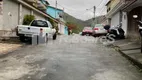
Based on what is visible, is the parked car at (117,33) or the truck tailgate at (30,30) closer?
the truck tailgate at (30,30)

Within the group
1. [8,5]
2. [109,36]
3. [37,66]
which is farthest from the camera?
[109,36]

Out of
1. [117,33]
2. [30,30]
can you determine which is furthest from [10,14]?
[117,33]

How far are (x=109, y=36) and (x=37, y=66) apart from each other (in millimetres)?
14164

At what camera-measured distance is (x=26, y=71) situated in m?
7.50

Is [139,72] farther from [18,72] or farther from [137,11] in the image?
[137,11]

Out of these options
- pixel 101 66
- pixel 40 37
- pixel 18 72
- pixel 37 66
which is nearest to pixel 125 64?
pixel 101 66

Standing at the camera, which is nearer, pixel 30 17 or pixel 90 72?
pixel 90 72

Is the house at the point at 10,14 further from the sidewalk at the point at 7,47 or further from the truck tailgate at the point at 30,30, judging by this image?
the truck tailgate at the point at 30,30

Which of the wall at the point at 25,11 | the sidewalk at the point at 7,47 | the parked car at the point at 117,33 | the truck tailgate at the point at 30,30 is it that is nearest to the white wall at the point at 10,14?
the sidewalk at the point at 7,47

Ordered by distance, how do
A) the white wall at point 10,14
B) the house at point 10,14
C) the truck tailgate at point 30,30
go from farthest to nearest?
the white wall at point 10,14 → the house at point 10,14 → the truck tailgate at point 30,30

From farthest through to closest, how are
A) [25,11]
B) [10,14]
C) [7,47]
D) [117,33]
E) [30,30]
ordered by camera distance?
[25,11]
[117,33]
[10,14]
[30,30]
[7,47]

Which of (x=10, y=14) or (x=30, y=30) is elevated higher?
(x=10, y=14)

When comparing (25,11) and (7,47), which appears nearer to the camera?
(7,47)

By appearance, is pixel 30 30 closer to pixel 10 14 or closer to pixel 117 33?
pixel 10 14
